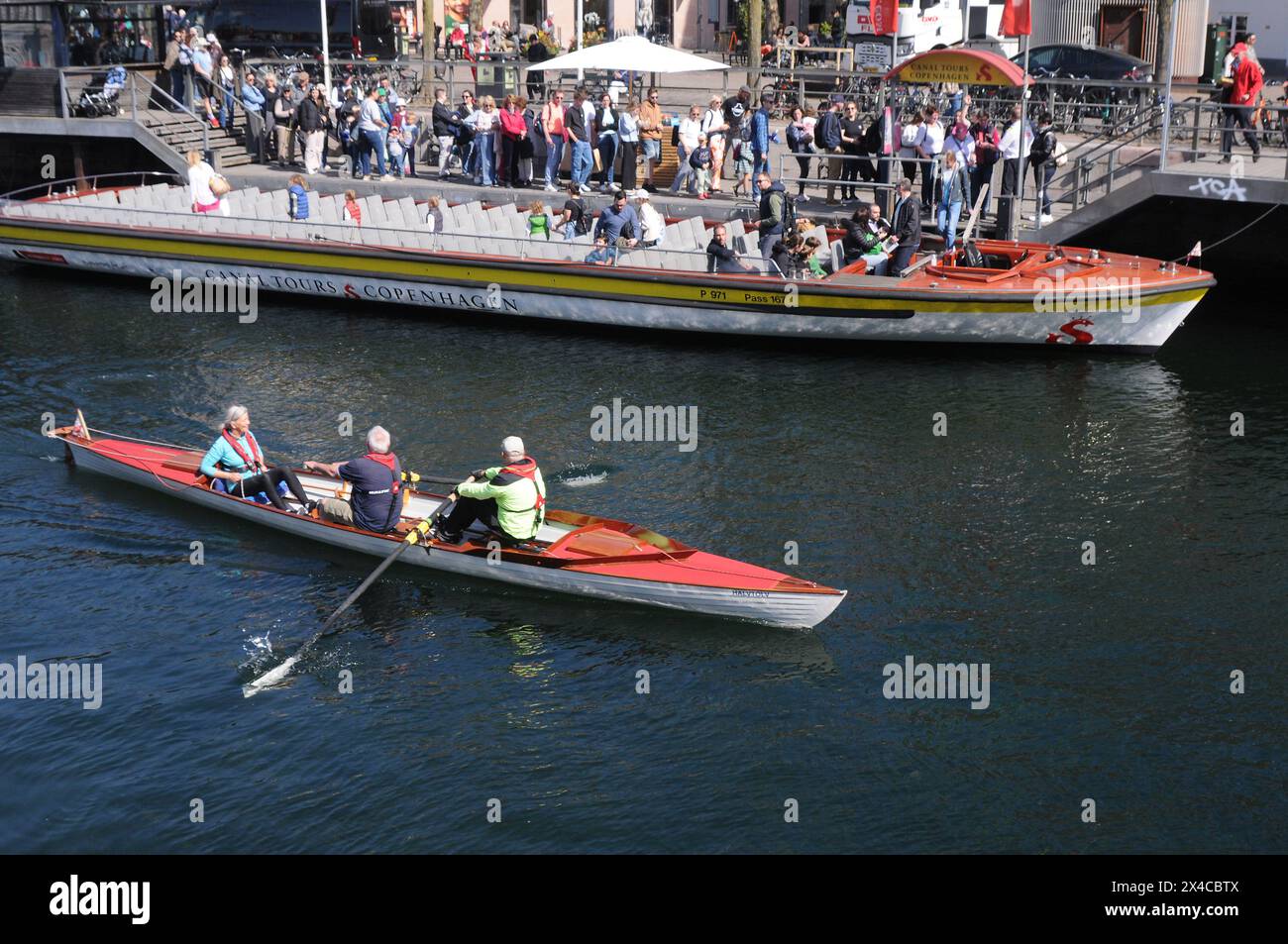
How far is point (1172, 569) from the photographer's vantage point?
47.8ft

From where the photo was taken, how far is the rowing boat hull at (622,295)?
20.7 metres

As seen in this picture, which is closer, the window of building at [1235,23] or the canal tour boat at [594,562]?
the canal tour boat at [594,562]

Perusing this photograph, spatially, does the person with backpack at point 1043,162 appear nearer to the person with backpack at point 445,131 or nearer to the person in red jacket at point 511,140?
the person in red jacket at point 511,140

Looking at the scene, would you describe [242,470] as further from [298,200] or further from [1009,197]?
[1009,197]

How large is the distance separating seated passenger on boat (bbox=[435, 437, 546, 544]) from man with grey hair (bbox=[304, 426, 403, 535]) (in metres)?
0.56

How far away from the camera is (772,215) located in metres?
22.1

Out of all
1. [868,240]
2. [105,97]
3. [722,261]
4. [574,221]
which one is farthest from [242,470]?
[105,97]

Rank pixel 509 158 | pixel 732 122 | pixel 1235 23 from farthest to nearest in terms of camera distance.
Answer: pixel 1235 23 < pixel 509 158 < pixel 732 122

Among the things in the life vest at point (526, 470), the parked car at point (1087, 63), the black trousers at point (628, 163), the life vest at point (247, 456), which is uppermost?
the parked car at point (1087, 63)

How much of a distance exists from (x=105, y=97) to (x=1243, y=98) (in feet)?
67.6

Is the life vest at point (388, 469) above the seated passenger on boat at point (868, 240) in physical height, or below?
below

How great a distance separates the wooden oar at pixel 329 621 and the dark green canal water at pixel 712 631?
0.60 ft

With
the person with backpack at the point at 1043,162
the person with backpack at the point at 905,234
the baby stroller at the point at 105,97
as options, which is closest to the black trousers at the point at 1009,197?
the person with backpack at the point at 1043,162

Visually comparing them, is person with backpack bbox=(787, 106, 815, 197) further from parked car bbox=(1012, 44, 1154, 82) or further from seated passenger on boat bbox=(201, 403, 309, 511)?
seated passenger on boat bbox=(201, 403, 309, 511)
